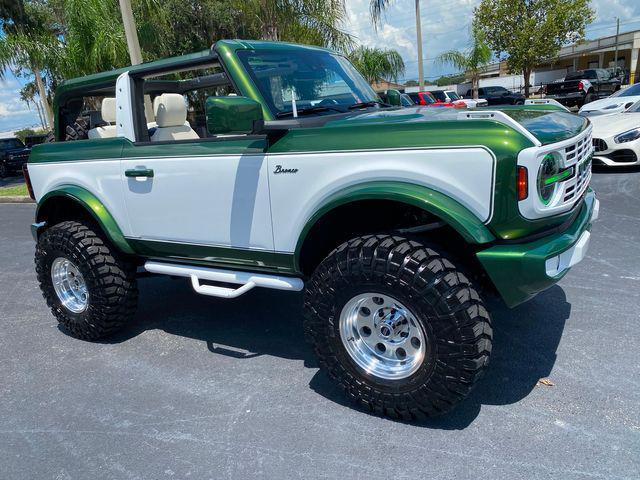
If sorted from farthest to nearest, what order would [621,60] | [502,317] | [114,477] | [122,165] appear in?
[621,60], [502,317], [122,165], [114,477]

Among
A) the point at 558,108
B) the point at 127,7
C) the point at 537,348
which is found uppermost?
the point at 127,7

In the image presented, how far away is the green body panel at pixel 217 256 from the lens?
10.5 ft

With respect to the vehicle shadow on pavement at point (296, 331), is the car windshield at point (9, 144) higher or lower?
higher

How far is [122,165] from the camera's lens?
3695mm

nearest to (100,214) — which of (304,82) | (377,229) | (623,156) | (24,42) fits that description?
(304,82)

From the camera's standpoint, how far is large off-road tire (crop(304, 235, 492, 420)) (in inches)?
101

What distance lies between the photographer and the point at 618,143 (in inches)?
332

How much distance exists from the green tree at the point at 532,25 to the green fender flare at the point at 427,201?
2498 centimetres

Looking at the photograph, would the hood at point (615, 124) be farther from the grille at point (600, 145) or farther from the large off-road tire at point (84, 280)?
the large off-road tire at point (84, 280)

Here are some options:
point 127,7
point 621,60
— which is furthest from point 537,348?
point 621,60

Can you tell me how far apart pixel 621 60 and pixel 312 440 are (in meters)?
57.0

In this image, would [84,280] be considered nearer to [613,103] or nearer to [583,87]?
[613,103]

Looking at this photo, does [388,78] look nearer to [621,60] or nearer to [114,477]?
[114,477]

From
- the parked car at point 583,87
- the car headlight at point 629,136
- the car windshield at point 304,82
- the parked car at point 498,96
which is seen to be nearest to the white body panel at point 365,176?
the car windshield at point 304,82
